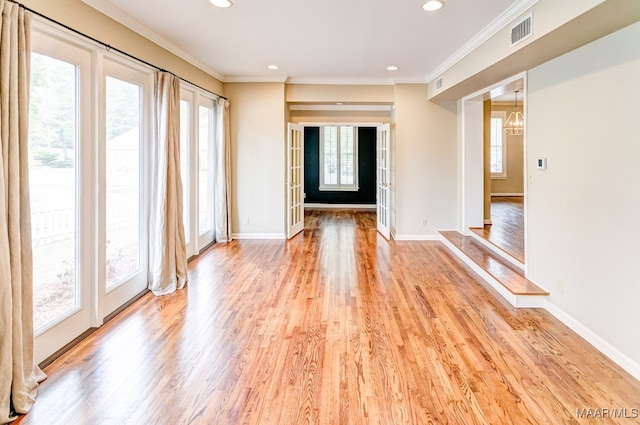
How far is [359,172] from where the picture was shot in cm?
A: 1216

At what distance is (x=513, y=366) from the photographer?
269 centimetres

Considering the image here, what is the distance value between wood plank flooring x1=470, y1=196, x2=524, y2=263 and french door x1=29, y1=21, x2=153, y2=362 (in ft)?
14.5

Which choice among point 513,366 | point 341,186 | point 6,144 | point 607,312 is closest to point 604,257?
point 607,312

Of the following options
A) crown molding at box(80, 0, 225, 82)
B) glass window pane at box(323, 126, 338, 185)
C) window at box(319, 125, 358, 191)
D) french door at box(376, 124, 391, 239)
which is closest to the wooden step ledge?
french door at box(376, 124, 391, 239)

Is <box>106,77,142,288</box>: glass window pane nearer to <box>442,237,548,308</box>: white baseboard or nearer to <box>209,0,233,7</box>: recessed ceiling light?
<box>209,0,233,7</box>: recessed ceiling light

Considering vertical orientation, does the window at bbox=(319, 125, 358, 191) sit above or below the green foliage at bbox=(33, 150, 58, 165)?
above

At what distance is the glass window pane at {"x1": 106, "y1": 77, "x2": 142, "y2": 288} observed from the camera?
11.8 ft

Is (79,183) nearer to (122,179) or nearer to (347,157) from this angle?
(122,179)

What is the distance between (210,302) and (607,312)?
339 centimetres

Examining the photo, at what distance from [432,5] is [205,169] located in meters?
4.23

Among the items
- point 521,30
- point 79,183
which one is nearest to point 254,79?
point 79,183

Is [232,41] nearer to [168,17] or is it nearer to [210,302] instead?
[168,17]

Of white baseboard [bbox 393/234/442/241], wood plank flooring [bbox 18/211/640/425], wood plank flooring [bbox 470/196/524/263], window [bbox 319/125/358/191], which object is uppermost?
window [bbox 319/125/358/191]

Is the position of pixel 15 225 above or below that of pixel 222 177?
below
